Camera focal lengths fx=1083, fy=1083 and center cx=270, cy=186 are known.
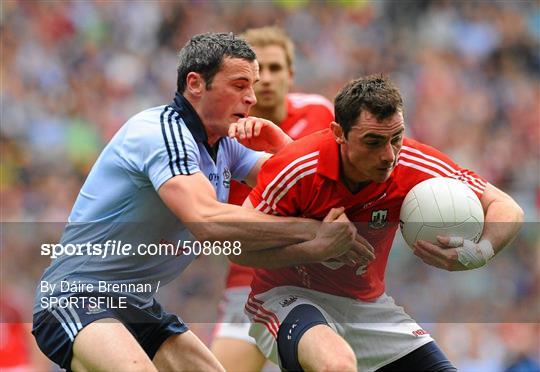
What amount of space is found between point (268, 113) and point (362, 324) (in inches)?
99.5

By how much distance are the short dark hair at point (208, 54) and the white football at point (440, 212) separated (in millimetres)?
1146

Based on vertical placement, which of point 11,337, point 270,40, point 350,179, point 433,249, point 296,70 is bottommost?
point 11,337

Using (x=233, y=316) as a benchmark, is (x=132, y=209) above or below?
above

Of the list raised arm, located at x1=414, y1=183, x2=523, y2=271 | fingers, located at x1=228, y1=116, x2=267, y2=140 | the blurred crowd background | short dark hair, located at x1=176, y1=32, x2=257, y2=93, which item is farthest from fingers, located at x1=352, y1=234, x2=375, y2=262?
the blurred crowd background

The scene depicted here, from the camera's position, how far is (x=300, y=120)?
786 cm

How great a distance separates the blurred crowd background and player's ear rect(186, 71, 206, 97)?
211 inches

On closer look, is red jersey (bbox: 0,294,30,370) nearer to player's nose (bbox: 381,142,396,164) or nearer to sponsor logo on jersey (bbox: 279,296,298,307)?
sponsor logo on jersey (bbox: 279,296,298,307)

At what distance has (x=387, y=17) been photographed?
1430 centimetres

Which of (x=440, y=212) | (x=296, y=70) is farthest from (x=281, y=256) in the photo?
(x=296, y=70)

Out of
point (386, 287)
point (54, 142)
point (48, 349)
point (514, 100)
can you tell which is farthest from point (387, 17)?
point (48, 349)

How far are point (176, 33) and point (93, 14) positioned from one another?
1149mm

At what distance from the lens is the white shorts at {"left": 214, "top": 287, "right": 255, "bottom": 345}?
7508 mm

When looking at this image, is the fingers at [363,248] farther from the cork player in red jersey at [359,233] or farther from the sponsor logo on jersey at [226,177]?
the sponsor logo on jersey at [226,177]

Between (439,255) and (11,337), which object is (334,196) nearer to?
(439,255)
